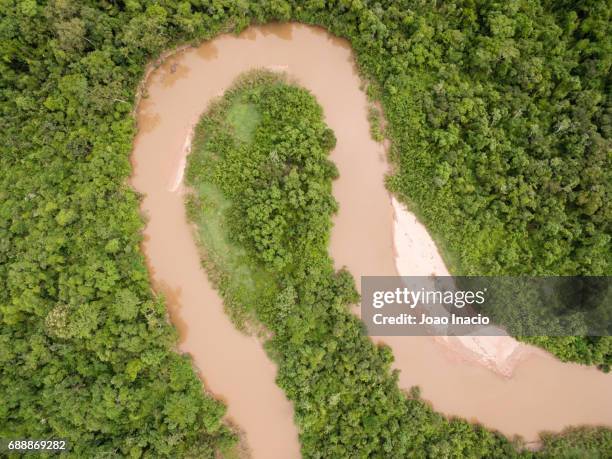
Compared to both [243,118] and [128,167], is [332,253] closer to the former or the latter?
[243,118]

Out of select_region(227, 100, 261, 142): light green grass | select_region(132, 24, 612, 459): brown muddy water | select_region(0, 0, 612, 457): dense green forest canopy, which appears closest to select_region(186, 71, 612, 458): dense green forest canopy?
select_region(227, 100, 261, 142): light green grass

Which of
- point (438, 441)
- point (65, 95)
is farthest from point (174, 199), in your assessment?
point (438, 441)

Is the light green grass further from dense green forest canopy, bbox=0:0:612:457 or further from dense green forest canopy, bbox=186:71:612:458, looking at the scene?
dense green forest canopy, bbox=0:0:612:457

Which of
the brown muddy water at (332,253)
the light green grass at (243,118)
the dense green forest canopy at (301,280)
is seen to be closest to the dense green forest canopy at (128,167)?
the brown muddy water at (332,253)

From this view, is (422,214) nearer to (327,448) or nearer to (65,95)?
(327,448)

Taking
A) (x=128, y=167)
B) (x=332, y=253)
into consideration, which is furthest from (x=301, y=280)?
(x=128, y=167)
